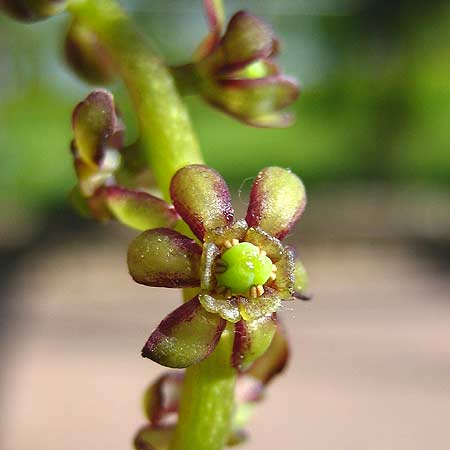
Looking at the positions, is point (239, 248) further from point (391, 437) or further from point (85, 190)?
point (391, 437)

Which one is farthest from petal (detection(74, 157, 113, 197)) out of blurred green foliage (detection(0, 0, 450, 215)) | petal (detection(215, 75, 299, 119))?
blurred green foliage (detection(0, 0, 450, 215))

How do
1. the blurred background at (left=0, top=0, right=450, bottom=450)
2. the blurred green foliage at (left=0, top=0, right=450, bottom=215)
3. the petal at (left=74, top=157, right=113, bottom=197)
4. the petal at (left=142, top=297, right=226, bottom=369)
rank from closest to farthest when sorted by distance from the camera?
the petal at (left=142, top=297, right=226, bottom=369) → the petal at (left=74, top=157, right=113, bottom=197) → the blurred background at (left=0, top=0, right=450, bottom=450) → the blurred green foliage at (left=0, top=0, right=450, bottom=215)

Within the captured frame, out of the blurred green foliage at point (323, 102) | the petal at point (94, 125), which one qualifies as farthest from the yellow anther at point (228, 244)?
the blurred green foliage at point (323, 102)

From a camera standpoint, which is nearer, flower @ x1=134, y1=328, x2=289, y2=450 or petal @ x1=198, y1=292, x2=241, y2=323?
petal @ x1=198, y1=292, x2=241, y2=323

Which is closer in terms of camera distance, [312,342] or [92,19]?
[92,19]

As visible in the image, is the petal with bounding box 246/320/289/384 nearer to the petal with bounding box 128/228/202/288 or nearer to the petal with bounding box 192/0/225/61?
the petal with bounding box 128/228/202/288

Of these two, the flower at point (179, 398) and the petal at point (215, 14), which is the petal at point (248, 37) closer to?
the petal at point (215, 14)

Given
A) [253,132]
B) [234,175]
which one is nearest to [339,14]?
[253,132]
